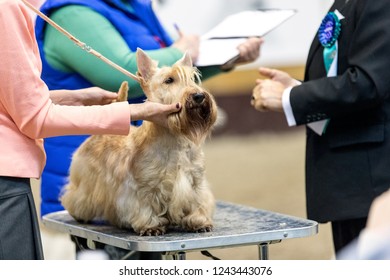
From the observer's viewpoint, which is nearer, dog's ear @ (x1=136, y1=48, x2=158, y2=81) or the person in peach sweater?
the person in peach sweater

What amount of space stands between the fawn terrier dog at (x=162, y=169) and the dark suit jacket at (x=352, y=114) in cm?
43

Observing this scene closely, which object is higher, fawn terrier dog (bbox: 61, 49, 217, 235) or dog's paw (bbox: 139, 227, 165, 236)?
fawn terrier dog (bbox: 61, 49, 217, 235)

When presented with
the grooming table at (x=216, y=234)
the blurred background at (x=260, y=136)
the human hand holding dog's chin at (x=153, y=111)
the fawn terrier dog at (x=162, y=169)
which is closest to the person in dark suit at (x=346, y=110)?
the grooming table at (x=216, y=234)

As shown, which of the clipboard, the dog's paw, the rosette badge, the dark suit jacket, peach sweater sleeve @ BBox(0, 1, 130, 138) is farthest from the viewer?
the clipboard

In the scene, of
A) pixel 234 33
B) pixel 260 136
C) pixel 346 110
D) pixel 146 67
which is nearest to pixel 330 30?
pixel 346 110

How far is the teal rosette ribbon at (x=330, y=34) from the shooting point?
2.60 meters

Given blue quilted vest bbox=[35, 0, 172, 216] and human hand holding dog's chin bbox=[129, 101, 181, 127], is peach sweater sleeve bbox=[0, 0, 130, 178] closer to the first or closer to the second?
human hand holding dog's chin bbox=[129, 101, 181, 127]

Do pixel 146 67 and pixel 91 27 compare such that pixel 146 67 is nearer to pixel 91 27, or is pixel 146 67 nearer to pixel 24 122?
pixel 91 27

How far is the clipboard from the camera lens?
2.95 m

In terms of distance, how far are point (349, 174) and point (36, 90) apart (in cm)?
114

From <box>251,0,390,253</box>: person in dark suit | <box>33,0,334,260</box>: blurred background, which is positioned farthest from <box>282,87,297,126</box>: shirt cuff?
<box>33,0,334,260</box>: blurred background

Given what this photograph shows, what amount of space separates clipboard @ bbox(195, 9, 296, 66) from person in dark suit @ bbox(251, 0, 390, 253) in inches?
10.9
